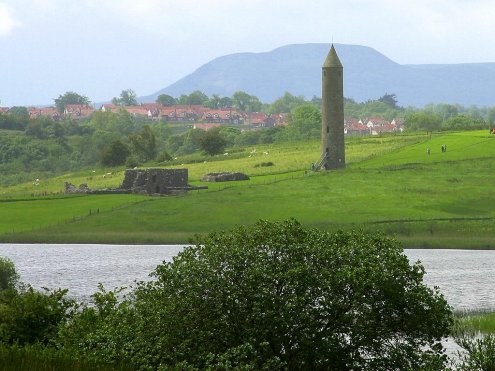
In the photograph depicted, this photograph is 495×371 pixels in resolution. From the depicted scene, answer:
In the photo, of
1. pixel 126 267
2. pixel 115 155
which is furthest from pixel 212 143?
pixel 126 267

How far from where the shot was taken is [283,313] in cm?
2672

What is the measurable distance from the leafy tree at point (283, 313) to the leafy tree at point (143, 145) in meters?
125

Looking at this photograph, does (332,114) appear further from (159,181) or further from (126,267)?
(126,267)

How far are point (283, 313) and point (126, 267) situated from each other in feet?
131

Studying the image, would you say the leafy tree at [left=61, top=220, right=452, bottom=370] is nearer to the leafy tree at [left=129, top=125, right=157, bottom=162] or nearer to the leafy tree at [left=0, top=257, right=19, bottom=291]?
the leafy tree at [left=0, top=257, right=19, bottom=291]

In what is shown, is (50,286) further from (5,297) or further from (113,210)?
(113,210)

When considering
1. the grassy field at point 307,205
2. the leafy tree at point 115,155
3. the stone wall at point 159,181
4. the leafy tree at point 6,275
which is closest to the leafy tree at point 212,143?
the leafy tree at point 115,155

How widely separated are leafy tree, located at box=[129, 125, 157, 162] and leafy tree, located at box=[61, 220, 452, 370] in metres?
125

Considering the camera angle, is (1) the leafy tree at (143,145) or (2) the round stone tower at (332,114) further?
(1) the leafy tree at (143,145)

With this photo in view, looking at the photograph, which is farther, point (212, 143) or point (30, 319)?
point (212, 143)

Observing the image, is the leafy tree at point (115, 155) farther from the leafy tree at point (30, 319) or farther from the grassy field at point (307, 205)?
the leafy tree at point (30, 319)

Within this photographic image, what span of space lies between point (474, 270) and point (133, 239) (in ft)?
85.9

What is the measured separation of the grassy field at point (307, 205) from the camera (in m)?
80.1

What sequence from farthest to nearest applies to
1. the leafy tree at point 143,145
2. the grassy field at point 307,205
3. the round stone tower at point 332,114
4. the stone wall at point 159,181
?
the leafy tree at point 143,145, the round stone tower at point 332,114, the stone wall at point 159,181, the grassy field at point 307,205
